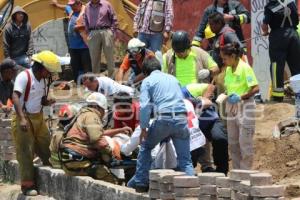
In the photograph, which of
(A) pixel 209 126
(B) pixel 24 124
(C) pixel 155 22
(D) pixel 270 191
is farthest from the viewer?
(C) pixel 155 22

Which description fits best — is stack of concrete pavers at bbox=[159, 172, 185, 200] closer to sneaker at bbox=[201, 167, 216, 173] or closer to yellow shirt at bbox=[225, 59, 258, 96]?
yellow shirt at bbox=[225, 59, 258, 96]

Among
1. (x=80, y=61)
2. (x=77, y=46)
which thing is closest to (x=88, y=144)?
(x=77, y=46)

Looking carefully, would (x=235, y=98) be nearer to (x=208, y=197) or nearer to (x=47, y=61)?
(x=47, y=61)

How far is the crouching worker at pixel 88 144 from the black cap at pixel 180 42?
1271 millimetres

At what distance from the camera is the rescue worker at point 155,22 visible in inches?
672

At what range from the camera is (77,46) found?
19281mm

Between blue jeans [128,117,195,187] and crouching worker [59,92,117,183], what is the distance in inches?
36.1

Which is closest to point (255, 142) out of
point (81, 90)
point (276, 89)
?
point (276, 89)

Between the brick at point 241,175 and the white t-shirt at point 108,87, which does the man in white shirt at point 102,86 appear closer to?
the white t-shirt at point 108,87

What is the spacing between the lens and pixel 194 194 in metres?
10.5

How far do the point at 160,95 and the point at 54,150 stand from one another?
2404 millimetres

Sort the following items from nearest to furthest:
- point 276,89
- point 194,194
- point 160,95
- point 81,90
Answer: point 194,194, point 160,95, point 276,89, point 81,90

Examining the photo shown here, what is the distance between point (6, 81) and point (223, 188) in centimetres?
683

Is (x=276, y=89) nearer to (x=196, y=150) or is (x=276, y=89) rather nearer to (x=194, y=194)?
(x=196, y=150)
